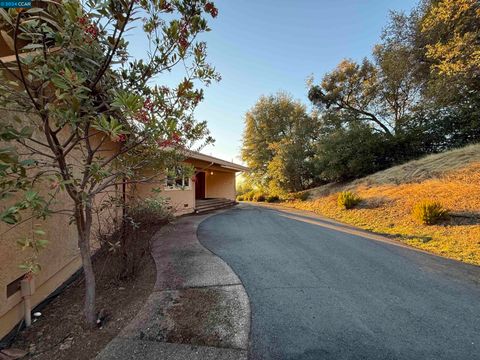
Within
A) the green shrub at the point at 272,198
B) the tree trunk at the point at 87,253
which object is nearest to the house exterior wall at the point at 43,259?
the tree trunk at the point at 87,253

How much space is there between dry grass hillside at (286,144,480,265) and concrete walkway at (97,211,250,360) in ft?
16.7

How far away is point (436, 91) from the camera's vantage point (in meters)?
8.52

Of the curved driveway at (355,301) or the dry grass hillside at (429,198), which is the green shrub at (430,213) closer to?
the dry grass hillside at (429,198)

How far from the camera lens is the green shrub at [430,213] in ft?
21.1

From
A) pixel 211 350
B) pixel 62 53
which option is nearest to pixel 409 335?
pixel 211 350

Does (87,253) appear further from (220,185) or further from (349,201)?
(220,185)

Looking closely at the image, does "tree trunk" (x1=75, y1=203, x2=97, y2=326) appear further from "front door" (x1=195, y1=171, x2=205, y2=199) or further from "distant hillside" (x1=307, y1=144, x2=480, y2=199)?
"front door" (x1=195, y1=171, x2=205, y2=199)

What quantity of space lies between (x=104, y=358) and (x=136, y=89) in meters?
2.72

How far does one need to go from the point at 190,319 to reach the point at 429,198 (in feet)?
29.3

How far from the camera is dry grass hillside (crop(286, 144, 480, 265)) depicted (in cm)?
550


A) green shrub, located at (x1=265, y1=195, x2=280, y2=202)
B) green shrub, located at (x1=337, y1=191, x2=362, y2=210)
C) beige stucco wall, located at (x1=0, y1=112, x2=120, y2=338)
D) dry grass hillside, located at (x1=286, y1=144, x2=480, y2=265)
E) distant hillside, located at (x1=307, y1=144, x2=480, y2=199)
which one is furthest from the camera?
green shrub, located at (x1=265, y1=195, x2=280, y2=202)

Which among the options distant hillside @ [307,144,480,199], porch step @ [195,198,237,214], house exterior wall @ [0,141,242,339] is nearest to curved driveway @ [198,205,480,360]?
house exterior wall @ [0,141,242,339]

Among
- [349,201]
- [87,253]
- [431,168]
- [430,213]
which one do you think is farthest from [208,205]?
[431,168]

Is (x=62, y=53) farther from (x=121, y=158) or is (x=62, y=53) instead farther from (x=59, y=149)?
(x=121, y=158)
